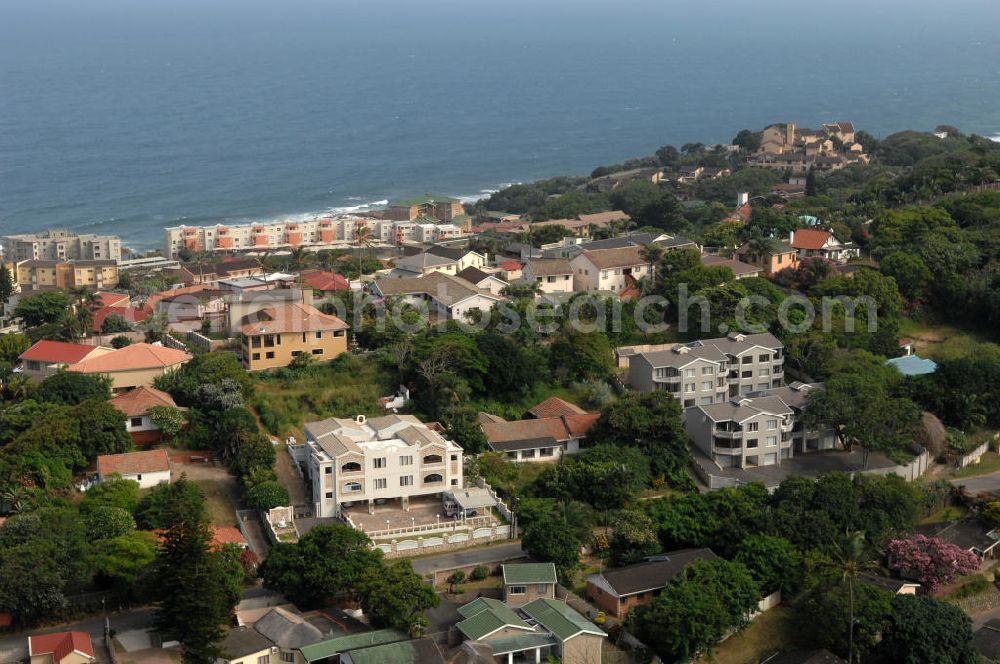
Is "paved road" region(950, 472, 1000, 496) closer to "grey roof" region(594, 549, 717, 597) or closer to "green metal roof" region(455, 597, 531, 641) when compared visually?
"grey roof" region(594, 549, 717, 597)

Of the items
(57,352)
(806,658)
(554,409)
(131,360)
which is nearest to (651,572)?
(806,658)

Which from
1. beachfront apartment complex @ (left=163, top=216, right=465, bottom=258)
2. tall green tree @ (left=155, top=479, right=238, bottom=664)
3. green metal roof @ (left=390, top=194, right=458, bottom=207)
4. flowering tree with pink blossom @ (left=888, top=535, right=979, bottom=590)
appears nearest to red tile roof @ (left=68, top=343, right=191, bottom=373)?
tall green tree @ (left=155, top=479, right=238, bottom=664)

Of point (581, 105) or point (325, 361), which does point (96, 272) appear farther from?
point (581, 105)

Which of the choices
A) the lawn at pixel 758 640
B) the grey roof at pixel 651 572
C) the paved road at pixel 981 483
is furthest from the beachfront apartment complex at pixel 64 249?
the lawn at pixel 758 640

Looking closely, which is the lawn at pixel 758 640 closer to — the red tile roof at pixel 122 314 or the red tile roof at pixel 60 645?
→ the red tile roof at pixel 60 645

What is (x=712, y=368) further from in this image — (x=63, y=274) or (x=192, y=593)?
(x=63, y=274)
